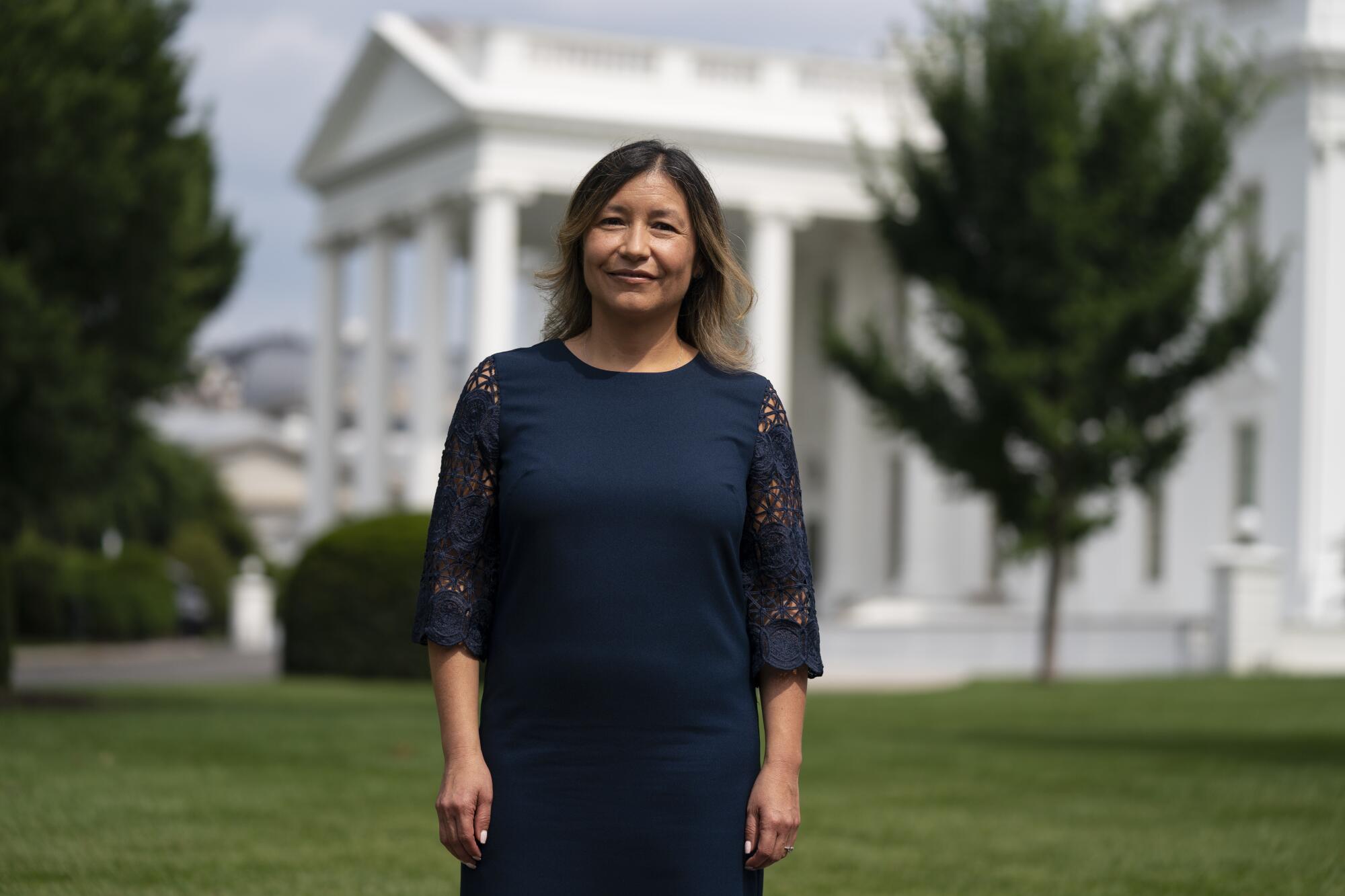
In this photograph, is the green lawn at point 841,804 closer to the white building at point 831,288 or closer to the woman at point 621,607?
the woman at point 621,607

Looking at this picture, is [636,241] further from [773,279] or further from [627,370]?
[773,279]

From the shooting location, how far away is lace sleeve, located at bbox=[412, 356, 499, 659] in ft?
12.0

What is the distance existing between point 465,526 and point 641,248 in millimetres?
600

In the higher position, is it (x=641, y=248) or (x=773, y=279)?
(x=773, y=279)

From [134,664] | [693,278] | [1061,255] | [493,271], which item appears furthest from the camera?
[493,271]

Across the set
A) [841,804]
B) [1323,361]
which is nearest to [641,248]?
[841,804]

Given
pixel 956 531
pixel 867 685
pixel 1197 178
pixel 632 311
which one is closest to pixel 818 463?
pixel 956 531

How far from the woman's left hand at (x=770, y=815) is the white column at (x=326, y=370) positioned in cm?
4775

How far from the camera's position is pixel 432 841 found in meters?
9.09

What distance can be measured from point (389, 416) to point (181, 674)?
826 inches

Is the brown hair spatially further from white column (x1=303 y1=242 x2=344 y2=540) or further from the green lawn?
white column (x1=303 y1=242 x2=344 y2=540)

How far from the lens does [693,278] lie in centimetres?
395

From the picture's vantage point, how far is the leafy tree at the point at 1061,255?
77.6 ft

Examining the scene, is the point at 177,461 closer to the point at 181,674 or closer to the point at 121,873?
the point at 181,674
